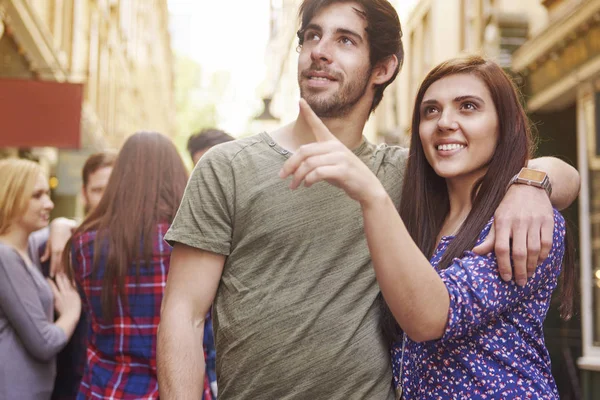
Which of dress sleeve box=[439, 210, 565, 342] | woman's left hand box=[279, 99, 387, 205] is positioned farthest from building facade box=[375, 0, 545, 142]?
woman's left hand box=[279, 99, 387, 205]

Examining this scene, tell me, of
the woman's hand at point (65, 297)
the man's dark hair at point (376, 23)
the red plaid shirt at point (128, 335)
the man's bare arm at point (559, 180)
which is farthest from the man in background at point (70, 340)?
the man's bare arm at point (559, 180)

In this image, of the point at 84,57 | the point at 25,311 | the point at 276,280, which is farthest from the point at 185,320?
the point at 84,57

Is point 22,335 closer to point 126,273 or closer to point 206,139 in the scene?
point 126,273

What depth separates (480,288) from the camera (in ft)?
6.78

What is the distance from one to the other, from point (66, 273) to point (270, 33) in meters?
38.1

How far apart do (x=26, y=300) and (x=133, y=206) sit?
0.85 metres

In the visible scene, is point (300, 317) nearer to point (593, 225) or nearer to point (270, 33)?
point (593, 225)

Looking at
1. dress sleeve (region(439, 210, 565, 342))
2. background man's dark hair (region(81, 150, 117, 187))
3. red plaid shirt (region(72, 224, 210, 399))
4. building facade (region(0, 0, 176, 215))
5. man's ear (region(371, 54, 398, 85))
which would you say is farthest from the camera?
building facade (region(0, 0, 176, 215))

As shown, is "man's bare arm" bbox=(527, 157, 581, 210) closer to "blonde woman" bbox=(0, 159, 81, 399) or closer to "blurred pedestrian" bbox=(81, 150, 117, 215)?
"blonde woman" bbox=(0, 159, 81, 399)

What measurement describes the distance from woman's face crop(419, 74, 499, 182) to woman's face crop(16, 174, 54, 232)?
2.84m

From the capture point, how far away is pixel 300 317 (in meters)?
2.62

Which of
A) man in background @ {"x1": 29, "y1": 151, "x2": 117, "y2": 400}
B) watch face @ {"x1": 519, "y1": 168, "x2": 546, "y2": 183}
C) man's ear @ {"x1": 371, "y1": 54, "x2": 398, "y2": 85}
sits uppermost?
man's ear @ {"x1": 371, "y1": 54, "x2": 398, "y2": 85}

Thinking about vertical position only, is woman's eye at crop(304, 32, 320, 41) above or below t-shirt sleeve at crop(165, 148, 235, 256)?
above

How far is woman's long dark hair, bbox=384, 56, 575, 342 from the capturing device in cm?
237
